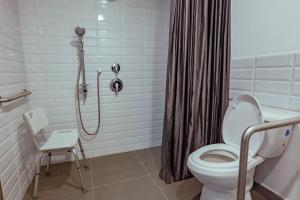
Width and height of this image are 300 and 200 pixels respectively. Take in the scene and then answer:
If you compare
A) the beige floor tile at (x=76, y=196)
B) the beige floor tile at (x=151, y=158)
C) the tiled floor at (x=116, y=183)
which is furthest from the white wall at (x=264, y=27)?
the beige floor tile at (x=76, y=196)

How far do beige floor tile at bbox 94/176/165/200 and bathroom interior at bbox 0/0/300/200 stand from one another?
1 cm

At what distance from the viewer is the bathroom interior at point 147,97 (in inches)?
51.5

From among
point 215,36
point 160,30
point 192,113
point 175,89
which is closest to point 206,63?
point 215,36

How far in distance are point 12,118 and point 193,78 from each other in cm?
151

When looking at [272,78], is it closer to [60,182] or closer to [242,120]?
[242,120]

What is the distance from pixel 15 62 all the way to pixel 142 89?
50.6 inches

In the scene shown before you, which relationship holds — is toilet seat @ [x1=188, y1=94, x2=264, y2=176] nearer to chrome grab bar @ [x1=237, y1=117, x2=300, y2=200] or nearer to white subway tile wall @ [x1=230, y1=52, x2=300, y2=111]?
white subway tile wall @ [x1=230, y1=52, x2=300, y2=111]

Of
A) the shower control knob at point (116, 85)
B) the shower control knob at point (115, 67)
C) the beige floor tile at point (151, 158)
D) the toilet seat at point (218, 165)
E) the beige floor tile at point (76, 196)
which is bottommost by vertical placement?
the beige floor tile at point (76, 196)

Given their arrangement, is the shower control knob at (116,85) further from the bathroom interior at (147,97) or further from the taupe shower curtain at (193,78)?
the taupe shower curtain at (193,78)

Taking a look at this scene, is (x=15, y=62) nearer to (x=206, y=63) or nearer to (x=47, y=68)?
(x=47, y=68)

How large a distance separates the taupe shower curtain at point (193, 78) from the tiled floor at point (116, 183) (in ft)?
0.46

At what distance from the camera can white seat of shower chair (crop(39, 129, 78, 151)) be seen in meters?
1.50

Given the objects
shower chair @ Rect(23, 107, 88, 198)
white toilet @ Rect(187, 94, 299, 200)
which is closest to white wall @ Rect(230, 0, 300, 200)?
white toilet @ Rect(187, 94, 299, 200)

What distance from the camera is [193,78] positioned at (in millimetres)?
1619
